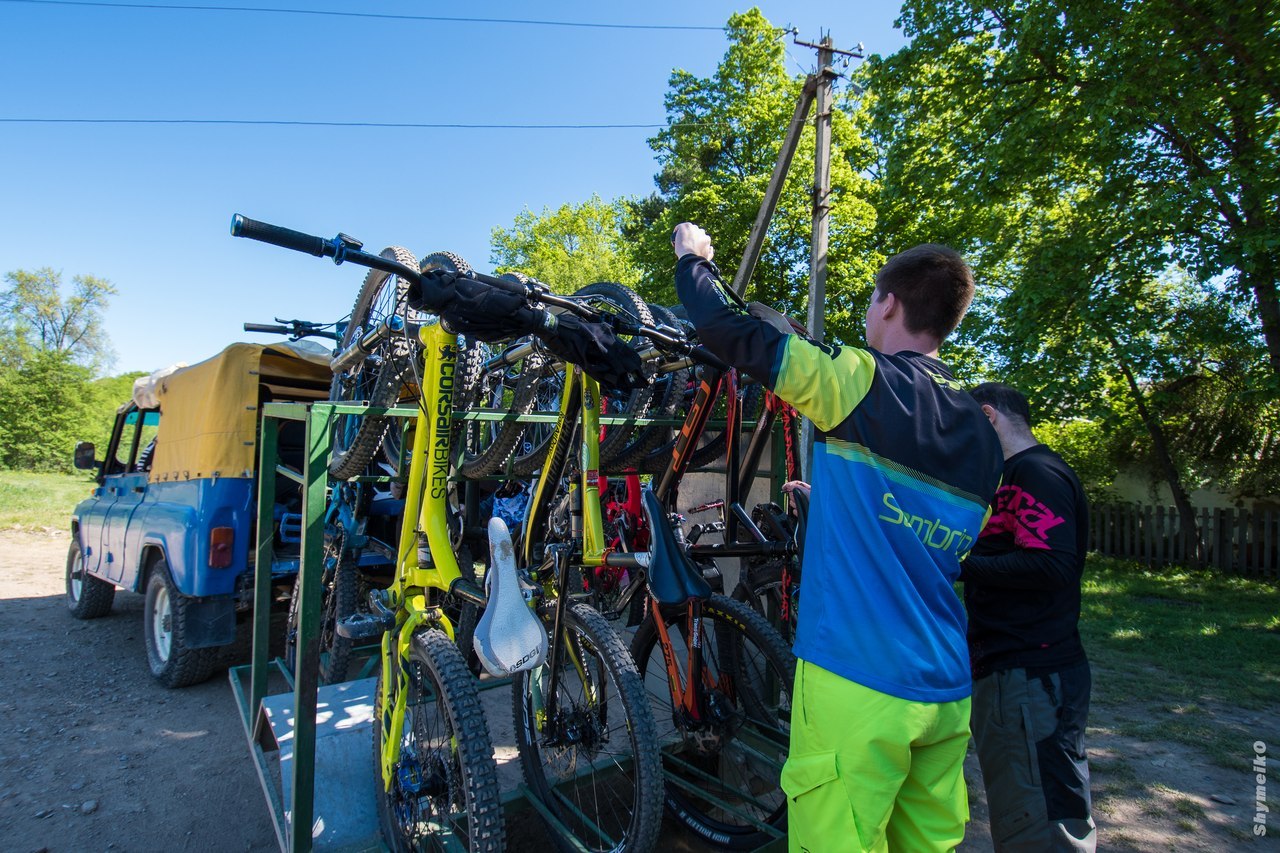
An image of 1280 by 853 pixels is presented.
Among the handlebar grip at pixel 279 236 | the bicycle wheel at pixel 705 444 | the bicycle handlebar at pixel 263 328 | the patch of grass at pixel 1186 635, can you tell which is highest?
the bicycle handlebar at pixel 263 328

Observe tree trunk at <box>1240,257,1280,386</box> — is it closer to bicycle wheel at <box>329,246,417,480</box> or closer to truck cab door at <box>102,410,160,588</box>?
bicycle wheel at <box>329,246,417,480</box>

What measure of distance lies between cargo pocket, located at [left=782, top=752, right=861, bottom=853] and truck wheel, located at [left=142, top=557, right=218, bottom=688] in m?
5.04

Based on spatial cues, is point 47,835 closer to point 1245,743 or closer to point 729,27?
point 1245,743

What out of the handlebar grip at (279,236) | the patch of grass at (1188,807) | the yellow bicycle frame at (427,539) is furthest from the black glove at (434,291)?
the patch of grass at (1188,807)

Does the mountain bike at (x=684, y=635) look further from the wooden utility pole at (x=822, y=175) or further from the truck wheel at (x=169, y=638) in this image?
the wooden utility pole at (x=822, y=175)

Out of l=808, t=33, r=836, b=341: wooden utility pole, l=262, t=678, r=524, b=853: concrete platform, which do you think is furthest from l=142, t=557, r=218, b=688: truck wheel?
l=808, t=33, r=836, b=341: wooden utility pole

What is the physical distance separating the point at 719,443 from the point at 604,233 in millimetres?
31759

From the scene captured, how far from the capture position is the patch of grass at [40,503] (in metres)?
15.3

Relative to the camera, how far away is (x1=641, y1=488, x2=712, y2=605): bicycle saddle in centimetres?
234

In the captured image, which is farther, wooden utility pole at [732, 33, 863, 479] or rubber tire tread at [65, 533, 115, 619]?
wooden utility pole at [732, 33, 863, 479]

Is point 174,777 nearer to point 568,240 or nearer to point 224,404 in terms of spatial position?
point 224,404

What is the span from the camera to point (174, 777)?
407 cm

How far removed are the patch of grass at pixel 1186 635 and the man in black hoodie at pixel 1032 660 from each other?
4.33 m

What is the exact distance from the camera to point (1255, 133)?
8.26 m
